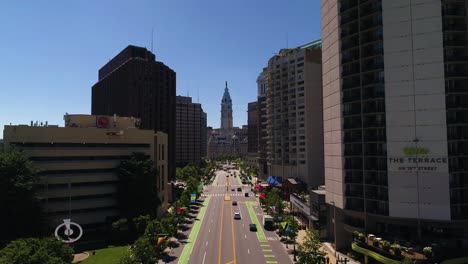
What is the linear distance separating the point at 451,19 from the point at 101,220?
87.1 m

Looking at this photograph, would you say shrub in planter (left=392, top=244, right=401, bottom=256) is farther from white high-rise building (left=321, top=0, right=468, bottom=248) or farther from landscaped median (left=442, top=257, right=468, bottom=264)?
landscaped median (left=442, top=257, right=468, bottom=264)

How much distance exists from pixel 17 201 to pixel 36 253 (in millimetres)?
30507

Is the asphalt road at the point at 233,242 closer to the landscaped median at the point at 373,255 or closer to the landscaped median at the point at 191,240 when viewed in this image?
the landscaped median at the point at 191,240

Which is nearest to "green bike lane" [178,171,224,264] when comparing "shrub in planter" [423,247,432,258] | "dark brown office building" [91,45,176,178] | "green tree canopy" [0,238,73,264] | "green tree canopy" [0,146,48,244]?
"green tree canopy" [0,238,73,264]

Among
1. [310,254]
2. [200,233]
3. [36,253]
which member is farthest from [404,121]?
[36,253]

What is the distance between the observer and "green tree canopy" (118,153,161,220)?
88.8 m

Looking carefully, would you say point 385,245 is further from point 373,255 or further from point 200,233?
point 200,233

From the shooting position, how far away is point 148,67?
191 metres

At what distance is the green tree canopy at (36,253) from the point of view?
44125mm

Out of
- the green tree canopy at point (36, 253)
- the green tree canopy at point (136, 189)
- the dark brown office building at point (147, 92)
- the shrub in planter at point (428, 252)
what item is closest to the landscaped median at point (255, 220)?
the green tree canopy at point (136, 189)

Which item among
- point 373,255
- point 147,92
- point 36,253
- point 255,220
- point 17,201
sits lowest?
point 255,220

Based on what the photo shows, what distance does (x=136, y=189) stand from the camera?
3519 inches

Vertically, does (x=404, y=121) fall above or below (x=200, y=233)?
above

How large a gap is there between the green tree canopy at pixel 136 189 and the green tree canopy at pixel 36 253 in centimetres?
3490
